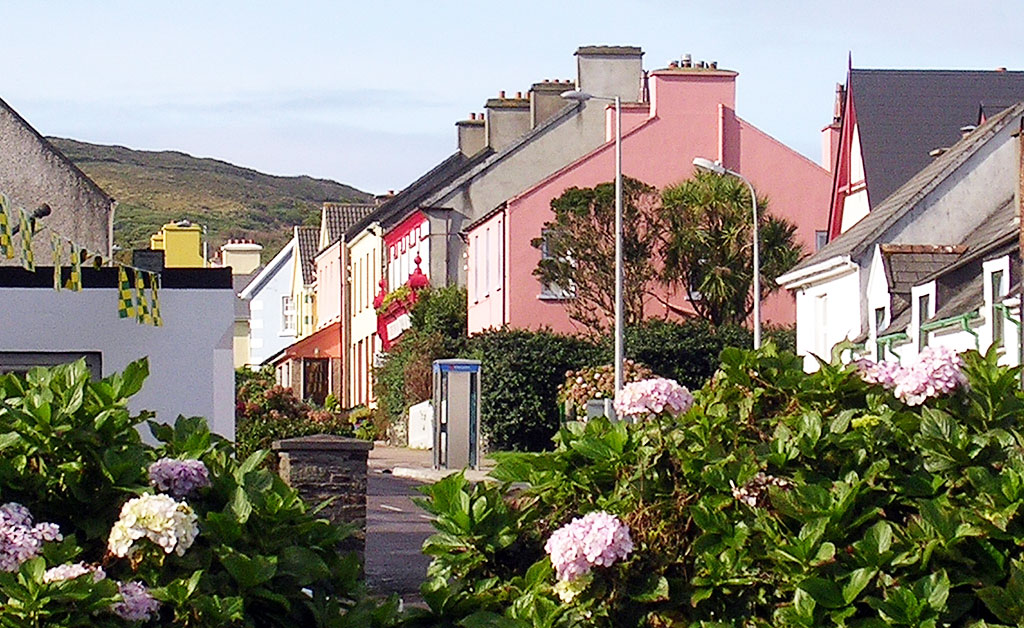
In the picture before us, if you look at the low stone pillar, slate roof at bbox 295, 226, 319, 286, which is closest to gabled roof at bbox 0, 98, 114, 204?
the low stone pillar

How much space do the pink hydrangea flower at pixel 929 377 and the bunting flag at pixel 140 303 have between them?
10.5m

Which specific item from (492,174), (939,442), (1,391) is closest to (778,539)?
(939,442)

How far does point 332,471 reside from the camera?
34.5ft

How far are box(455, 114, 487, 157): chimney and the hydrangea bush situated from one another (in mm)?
50263

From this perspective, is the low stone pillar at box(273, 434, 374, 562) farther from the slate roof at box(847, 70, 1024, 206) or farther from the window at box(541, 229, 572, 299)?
the window at box(541, 229, 572, 299)

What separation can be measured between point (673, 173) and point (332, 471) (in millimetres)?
34130

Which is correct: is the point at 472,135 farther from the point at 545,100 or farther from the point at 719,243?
the point at 719,243

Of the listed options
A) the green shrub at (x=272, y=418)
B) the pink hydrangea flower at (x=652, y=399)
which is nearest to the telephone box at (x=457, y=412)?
the green shrub at (x=272, y=418)

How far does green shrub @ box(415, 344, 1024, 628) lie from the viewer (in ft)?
16.7

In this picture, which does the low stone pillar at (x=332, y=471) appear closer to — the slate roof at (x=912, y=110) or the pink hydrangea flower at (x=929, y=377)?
the pink hydrangea flower at (x=929, y=377)

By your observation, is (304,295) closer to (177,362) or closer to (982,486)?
(177,362)

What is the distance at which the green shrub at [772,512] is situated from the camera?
5.08 m

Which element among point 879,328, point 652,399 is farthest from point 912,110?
point 652,399

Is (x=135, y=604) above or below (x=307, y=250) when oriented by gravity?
below
